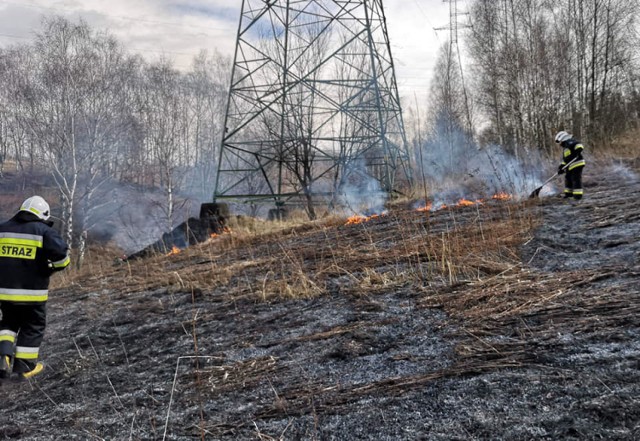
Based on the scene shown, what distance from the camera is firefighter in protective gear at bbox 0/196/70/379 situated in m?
3.85

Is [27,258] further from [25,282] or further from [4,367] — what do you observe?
[4,367]

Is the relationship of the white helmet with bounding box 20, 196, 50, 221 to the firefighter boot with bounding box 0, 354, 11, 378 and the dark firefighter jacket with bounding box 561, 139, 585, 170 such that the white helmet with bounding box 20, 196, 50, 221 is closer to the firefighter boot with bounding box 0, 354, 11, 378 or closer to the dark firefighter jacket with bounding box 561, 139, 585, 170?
the firefighter boot with bounding box 0, 354, 11, 378

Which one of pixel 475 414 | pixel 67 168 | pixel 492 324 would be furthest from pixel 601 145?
pixel 67 168

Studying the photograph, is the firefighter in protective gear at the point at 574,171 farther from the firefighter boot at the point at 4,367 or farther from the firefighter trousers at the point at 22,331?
the firefighter boot at the point at 4,367

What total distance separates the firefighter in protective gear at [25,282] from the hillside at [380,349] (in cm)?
24

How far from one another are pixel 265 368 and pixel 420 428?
1247 mm

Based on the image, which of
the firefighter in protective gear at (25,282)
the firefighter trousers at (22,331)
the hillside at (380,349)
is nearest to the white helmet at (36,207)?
the firefighter in protective gear at (25,282)

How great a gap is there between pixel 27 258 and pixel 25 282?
221 mm

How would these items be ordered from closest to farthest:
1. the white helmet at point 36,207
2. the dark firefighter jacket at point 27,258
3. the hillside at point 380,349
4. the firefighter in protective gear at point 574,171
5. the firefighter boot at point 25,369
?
the hillside at point 380,349, the firefighter boot at point 25,369, the dark firefighter jacket at point 27,258, the white helmet at point 36,207, the firefighter in protective gear at point 574,171

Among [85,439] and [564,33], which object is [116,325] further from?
[564,33]

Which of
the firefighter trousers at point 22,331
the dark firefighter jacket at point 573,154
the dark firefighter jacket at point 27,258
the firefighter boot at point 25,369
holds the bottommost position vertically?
the firefighter boot at point 25,369

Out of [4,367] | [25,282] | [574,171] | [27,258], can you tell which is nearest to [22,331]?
[4,367]

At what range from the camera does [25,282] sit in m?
4.11

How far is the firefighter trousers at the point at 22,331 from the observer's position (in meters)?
3.84
